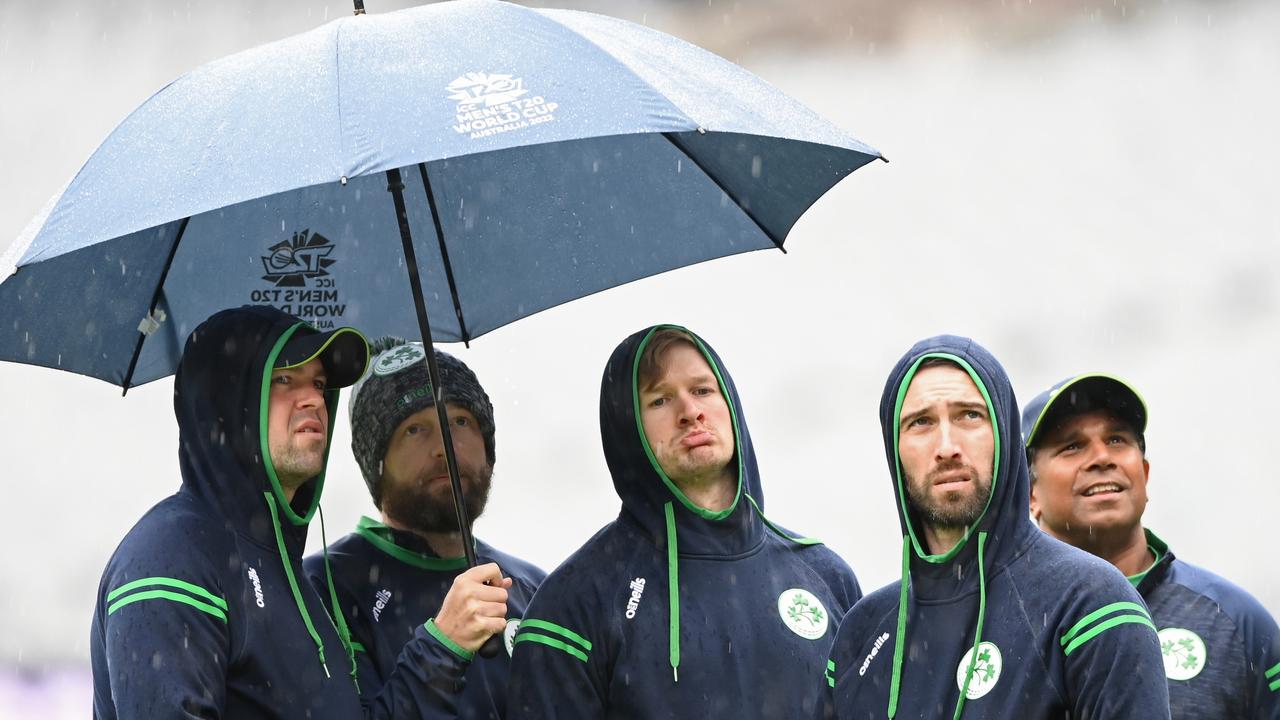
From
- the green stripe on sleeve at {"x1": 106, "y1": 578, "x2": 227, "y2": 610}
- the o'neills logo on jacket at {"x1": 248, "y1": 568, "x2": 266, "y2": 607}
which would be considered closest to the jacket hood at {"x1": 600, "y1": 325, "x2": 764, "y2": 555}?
the o'neills logo on jacket at {"x1": 248, "y1": 568, "x2": 266, "y2": 607}

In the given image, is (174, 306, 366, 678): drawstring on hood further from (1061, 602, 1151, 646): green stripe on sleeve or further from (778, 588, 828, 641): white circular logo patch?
(1061, 602, 1151, 646): green stripe on sleeve

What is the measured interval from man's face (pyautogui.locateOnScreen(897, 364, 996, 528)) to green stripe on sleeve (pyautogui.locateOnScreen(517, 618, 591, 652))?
32.1 inches

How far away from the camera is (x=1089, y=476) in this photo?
4.30 m

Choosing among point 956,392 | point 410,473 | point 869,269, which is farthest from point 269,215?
point 869,269

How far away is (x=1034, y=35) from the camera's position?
23.4ft

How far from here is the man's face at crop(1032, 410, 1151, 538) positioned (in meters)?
4.28

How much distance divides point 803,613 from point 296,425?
1257 millimetres

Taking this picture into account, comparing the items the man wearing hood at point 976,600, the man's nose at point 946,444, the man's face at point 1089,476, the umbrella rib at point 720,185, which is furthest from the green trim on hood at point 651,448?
the man's face at point 1089,476

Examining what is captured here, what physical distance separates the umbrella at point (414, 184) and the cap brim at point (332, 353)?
0.19 meters

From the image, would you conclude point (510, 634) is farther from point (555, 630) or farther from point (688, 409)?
point (688, 409)

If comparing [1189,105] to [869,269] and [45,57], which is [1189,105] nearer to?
[869,269]

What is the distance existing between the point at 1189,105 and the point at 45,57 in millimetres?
4789

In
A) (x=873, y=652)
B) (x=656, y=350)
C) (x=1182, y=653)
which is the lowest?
(x=1182, y=653)

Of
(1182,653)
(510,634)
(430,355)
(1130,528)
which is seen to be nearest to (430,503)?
(510,634)
